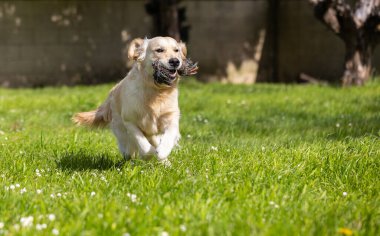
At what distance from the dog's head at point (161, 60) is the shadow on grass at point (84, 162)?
0.81 metres

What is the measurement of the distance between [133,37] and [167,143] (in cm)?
1216

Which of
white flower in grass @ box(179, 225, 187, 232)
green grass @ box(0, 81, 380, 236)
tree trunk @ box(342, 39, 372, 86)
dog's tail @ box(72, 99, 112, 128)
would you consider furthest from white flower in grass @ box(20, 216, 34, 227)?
tree trunk @ box(342, 39, 372, 86)

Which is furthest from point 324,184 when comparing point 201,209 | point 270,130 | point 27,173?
point 270,130

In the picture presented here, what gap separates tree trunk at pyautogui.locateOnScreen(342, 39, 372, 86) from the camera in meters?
12.2

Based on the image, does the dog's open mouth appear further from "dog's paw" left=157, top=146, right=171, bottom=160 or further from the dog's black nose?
"dog's paw" left=157, top=146, right=171, bottom=160

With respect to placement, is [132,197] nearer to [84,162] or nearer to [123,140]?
[84,162]

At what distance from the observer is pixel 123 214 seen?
123 inches

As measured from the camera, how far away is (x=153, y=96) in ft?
16.3

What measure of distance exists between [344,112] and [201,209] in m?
5.77

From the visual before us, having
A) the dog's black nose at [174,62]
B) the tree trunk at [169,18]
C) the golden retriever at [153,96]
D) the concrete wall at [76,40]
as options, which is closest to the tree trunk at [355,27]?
the tree trunk at [169,18]

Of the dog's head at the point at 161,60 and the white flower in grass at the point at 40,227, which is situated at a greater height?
the dog's head at the point at 161,60

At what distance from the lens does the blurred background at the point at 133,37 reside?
16.2 m

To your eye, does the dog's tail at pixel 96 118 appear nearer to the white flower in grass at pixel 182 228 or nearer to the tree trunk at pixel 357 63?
the white flower in grass at pixel 182 228

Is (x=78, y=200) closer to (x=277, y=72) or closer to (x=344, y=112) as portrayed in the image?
(x=344, y=112)
